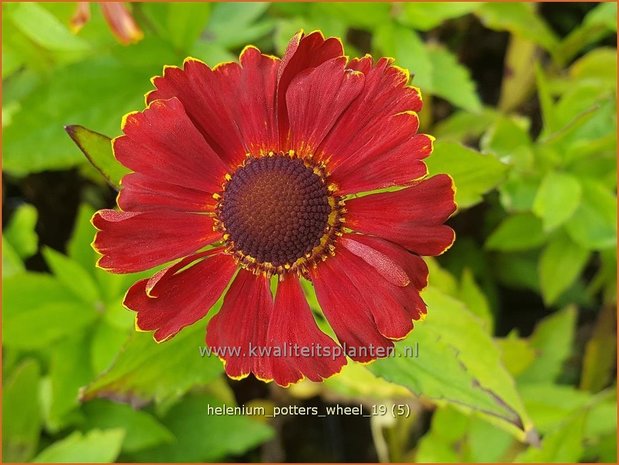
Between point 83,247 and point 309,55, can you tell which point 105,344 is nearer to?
point 83,247

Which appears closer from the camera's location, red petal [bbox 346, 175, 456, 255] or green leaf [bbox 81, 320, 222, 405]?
red petal [bbox 346, 175, 456, 255]

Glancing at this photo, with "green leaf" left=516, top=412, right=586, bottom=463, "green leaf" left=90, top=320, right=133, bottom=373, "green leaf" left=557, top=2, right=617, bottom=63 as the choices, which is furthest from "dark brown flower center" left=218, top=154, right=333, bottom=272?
"green leaf" left=557, top=2, right=617, bottom=63

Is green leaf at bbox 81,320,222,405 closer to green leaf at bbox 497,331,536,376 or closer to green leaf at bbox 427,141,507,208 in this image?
green leaf at bbox 427,141,507,208

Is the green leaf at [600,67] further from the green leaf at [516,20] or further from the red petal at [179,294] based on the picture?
the red petal at [179,294]

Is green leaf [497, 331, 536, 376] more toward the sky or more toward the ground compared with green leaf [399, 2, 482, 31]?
more toward the ground

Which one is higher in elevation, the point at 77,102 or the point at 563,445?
the point at 77,102

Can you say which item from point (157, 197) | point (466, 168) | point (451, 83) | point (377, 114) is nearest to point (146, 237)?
point (157, 197)
